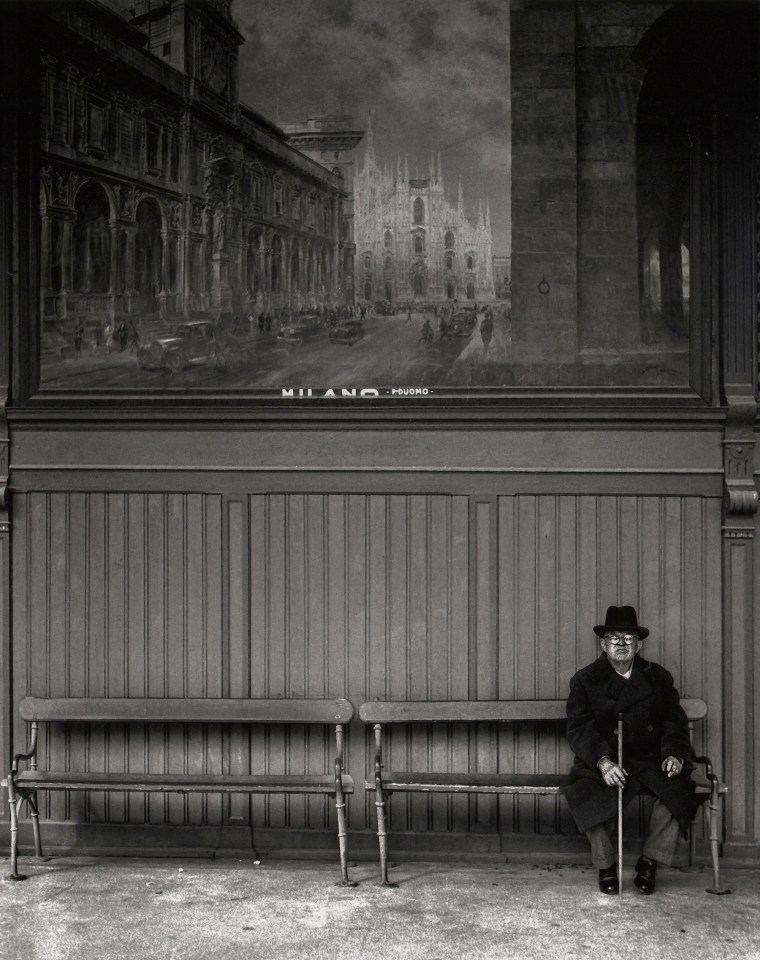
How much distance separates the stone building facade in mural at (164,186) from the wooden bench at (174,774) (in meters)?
2.06

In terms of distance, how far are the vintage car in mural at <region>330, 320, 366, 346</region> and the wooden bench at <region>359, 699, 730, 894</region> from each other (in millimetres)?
1983

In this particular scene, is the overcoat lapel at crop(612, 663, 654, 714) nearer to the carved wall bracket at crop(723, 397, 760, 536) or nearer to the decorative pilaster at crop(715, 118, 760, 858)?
the decorative pilaster at crop(715, 118, 760, 858)

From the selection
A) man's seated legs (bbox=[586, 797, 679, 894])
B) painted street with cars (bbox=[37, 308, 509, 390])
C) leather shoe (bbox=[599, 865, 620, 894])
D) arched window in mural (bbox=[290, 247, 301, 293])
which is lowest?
leather shoe (bbox=[599, 865, 620, 894])

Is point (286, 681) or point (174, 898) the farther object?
point (286, 681)

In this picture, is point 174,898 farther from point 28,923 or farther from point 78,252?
point 78,252

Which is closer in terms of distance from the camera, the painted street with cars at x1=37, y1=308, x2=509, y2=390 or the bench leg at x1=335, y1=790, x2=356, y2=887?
the bench leg at x1=335, y1=790, x2=356, y2=887

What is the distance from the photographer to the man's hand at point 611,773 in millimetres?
5602

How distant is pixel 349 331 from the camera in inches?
248

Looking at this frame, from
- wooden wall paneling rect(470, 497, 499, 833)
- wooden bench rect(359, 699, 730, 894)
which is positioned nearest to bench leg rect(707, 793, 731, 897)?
wooden bench rect(359, 699, 730, 894)

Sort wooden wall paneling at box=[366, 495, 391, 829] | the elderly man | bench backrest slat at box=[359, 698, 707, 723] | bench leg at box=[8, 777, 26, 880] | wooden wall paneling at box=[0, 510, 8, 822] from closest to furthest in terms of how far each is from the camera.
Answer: the elderly man, bench leg at box=[8, 777, 26, 880], bench backrest slat at box=[359, 698, 707, 723], wooden wall paneling at box=[366, 495, 391, 829], wooden wall paneling at box=[0, 510, 8, 822]

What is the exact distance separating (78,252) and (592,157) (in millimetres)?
2884

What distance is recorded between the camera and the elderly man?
224 inches

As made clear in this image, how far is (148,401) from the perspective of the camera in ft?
20.9

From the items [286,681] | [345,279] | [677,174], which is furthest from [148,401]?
[677,174]
